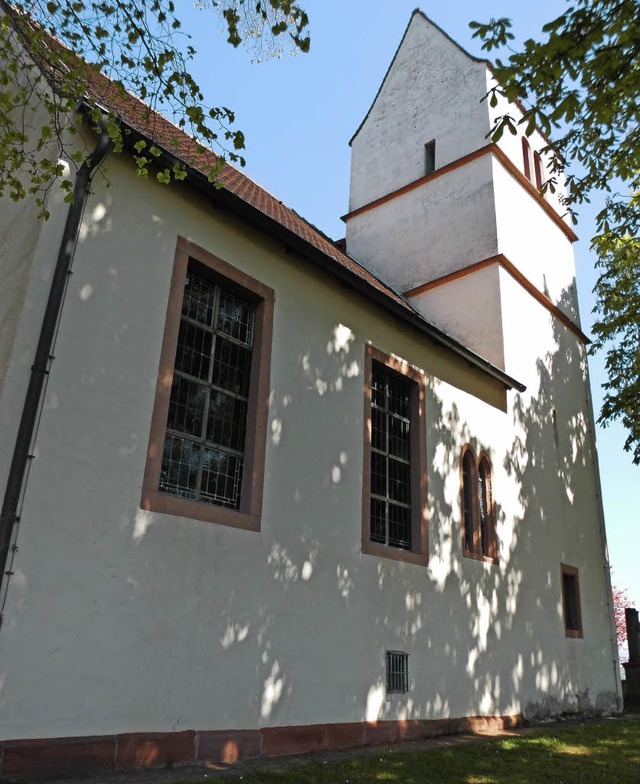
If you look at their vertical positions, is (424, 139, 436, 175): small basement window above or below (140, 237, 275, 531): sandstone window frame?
above

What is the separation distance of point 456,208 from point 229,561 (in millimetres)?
11654

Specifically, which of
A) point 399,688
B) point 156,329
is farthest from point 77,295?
point 399,688

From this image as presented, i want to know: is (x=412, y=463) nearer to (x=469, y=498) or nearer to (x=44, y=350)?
(x=469, y=498)

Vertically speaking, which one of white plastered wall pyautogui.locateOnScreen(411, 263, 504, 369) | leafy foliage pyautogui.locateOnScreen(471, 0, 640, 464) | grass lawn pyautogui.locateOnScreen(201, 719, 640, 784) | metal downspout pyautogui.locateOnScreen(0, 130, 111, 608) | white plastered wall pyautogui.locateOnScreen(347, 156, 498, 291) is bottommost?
grass lawn pyautogui.locateOnScreen(201, 719, 640, 784)

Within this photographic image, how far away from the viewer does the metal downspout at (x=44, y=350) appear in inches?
210

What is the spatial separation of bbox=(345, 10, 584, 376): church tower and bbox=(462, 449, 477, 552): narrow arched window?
298 centimetres

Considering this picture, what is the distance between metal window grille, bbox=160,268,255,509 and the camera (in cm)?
708

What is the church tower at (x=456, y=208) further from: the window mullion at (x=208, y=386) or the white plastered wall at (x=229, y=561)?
the window mullion at (x=208, y=386)

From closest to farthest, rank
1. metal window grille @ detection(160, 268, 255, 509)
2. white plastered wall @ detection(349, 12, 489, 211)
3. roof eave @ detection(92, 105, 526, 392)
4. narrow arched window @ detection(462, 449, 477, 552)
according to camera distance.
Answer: metal window grille @ detection(160, 268, 255, 509), roof eave @ detection(92, 105, 526, 392), narrow arched window @ detection(462, 449, 477, 552), white plastered wall @ detection(349, 12, 489, 211)

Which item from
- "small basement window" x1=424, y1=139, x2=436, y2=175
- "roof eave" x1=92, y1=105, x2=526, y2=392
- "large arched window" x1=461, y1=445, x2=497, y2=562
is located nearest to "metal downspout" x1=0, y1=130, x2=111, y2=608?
"roof eave" x1=92, y1=105, x2=526, y2=392

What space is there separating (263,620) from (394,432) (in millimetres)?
4102

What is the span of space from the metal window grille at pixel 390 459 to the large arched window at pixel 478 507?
1.47 meters

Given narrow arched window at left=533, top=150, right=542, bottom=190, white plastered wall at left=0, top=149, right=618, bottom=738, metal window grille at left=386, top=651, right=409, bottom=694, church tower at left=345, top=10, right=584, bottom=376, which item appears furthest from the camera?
narrow arched window at left=533, top=150, right=542, bottom=190

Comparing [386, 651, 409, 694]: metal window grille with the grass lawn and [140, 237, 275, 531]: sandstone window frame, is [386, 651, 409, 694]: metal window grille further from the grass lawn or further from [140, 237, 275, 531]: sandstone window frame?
[140, 237, 275, 531]: sandstone window frame
